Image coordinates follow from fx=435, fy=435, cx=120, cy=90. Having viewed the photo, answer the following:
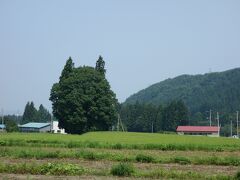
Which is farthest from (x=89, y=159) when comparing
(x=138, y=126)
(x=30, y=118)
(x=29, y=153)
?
(x=30, y=118)

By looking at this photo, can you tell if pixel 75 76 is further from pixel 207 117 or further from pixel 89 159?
pixel 207 117

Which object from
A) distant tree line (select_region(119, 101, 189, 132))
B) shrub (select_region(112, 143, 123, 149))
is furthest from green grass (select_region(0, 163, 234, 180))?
distant tree line (select_region(119, 101, 189, 132))

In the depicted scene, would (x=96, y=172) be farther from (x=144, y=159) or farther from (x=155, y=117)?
(x=155, y=117)

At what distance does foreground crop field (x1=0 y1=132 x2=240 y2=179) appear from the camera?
56.5ft

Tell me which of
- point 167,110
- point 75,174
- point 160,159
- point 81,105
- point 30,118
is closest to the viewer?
point 75,174

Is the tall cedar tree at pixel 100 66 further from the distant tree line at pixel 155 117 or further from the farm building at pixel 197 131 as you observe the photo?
the distant tree line at pixel 155 117

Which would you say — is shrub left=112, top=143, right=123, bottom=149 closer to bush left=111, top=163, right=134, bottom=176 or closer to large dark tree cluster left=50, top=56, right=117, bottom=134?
bush left=111, top=163, right=134, bottom=176

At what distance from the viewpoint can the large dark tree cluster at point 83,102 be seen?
74062 millimetres

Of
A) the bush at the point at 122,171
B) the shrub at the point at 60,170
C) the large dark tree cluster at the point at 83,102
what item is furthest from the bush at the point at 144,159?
the large dark tree cluster at the point at 83,102

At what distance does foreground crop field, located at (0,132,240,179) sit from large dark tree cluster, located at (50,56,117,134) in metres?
34.1

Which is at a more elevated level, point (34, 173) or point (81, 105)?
point (81, 105)

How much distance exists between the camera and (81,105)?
243 feet

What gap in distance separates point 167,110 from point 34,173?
119871mm

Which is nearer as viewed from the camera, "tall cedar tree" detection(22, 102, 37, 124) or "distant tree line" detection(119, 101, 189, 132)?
"distant tree line" detection(119, 101, 189, 132)
